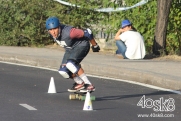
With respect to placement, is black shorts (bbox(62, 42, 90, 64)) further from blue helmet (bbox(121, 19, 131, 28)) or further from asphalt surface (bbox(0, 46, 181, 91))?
blue helmet (bbox(121, 19, 131, 28))

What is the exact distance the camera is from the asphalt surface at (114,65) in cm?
1482

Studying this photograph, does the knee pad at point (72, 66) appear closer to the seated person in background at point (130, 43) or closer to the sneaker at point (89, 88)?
the sneaker at point (89, 88)

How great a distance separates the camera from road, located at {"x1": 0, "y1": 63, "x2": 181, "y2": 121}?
34.9ft

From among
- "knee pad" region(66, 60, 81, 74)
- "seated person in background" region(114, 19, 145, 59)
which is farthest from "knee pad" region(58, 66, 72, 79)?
"seated person in background" region(114, 19, 145, 59)

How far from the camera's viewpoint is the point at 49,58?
60.6ft

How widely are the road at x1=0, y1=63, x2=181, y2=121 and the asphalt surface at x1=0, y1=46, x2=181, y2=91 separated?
0.53 meters

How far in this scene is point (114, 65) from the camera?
1688cm

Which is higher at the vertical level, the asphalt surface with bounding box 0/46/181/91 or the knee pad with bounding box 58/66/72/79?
the knee pad with bounding box 58/66/72/79

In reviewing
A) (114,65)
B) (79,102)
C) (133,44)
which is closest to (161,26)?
(133,44)

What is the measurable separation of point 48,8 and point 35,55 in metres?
3.29

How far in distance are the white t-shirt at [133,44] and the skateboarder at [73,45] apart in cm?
601

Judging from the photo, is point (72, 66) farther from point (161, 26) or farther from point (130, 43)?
point (161, 26)

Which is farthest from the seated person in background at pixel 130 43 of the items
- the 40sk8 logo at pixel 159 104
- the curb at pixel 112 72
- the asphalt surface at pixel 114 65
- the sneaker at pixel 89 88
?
the sneaker at pixel 89 88

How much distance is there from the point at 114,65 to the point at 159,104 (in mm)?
4880
